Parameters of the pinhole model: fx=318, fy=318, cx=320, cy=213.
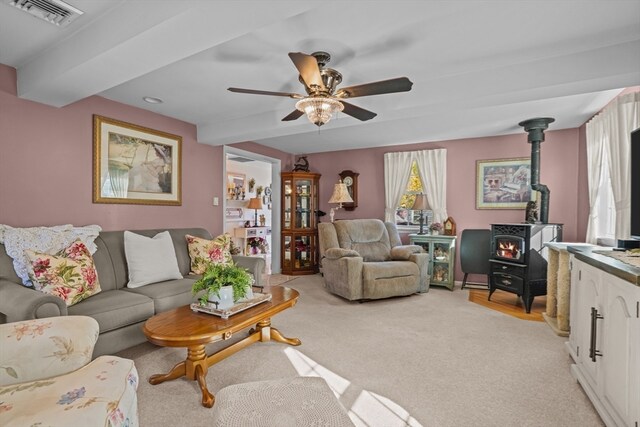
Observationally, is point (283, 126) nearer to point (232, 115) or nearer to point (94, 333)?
point (232, 115)

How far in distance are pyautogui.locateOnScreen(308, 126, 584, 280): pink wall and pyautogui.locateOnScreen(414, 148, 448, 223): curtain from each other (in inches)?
3.7

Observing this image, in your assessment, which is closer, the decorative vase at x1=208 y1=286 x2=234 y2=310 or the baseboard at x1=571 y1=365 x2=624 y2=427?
the baseboard at x1=571 y1=365 x2=624 y2=427

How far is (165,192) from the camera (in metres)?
3.81

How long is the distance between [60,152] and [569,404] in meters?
4.29

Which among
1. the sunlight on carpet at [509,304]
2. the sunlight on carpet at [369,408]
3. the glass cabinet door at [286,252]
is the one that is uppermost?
the glass cabinet door at [286,252]

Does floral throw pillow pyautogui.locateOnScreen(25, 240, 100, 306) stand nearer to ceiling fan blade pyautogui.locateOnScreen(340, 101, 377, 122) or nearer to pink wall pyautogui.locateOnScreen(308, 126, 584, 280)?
ceiling fan blade pyautogui.locateOnScreen(340, 101, 377, 122)

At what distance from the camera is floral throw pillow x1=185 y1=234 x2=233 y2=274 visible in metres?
3.44

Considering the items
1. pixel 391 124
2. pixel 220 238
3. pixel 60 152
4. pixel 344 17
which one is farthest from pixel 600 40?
pixel 60 152

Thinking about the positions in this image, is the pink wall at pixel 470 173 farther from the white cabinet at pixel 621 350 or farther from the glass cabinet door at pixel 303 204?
the white cabinet at pixel 621 350

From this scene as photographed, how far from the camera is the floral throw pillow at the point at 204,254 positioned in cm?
344

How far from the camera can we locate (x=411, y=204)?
5473 millimetres

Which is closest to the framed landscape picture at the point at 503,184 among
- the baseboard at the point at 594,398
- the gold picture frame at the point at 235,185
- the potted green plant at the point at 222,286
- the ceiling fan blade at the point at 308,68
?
the baseboard at the point at 594,398

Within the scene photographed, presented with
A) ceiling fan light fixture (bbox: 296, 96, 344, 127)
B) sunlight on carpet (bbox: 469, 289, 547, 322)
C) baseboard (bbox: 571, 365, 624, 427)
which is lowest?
sunlight on carpet (bbox: 469, 289, 547, 322)

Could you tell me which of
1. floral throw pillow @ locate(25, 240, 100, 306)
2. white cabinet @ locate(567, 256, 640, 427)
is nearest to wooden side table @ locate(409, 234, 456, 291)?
white cabinet @ locate(567, 256, 640, 427)
